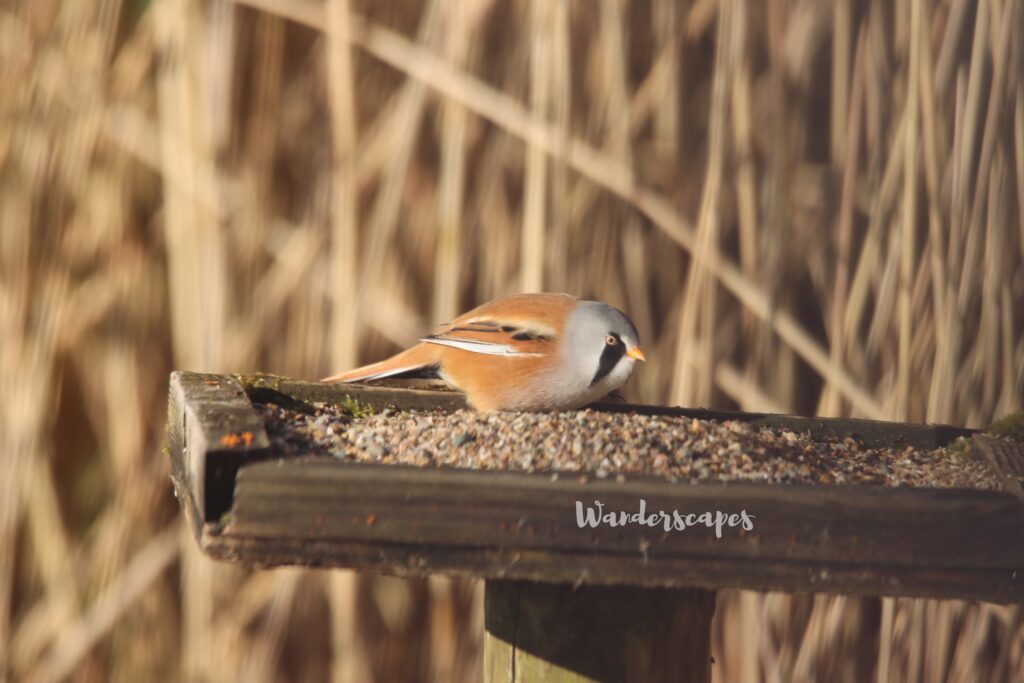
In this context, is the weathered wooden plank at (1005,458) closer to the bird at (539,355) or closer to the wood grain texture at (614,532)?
the wood grain texture at (614,532)

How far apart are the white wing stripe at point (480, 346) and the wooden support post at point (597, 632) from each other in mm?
451

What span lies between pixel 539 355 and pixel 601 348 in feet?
0.32

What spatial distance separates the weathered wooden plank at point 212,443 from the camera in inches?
54.5

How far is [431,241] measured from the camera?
318cm

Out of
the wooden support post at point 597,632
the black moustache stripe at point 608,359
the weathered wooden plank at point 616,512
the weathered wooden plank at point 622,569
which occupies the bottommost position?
the wooden support post at point 597,632

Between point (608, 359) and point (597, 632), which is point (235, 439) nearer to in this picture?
point (597, 632)

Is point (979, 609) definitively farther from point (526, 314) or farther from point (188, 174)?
point (188, 174)

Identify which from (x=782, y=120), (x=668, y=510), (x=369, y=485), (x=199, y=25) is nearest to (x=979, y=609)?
(x=782, y=120)

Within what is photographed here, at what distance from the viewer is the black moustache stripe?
6.38 ft

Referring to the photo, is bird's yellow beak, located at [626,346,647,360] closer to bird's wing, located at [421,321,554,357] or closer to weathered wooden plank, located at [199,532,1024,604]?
bird's wing, located at [421,321,554,357]

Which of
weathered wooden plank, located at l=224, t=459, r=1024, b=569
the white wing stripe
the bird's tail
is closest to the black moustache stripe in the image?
the white wing stripe

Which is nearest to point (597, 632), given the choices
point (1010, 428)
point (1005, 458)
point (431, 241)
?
point (1005, 458)

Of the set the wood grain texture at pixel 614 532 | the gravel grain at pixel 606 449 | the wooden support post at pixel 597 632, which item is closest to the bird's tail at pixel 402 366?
the gravel grain at pixel 606 449

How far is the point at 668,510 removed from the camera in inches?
54.9
